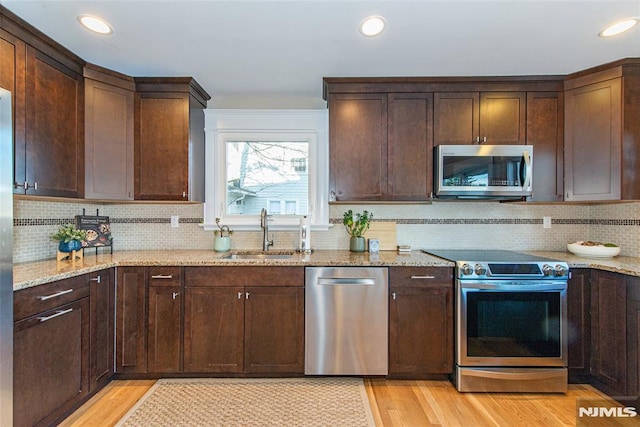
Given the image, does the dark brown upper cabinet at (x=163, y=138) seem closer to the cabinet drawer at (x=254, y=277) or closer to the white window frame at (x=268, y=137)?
the white window frame at (x=268, y=137)

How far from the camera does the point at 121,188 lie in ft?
8.38

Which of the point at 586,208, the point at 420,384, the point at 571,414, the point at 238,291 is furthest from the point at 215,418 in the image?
the point at 586,208

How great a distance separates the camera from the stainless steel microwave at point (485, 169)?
8.27 feet

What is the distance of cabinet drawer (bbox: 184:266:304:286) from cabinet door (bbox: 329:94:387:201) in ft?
2.56

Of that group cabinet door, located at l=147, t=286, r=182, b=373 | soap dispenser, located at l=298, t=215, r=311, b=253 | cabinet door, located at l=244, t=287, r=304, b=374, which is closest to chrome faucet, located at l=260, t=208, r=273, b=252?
soap dispenser, located at l=298, t=215, r=311, b=253

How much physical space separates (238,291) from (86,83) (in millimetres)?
1931

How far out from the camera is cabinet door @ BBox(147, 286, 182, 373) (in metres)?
2.33

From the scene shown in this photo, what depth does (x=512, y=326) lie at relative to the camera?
2.24 m

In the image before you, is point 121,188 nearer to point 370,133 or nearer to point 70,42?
point 70,42

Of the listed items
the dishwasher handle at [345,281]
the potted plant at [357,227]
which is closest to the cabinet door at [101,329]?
the dishwasher handle at [345,281]

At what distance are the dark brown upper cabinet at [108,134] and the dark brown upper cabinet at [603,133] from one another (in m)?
3.58

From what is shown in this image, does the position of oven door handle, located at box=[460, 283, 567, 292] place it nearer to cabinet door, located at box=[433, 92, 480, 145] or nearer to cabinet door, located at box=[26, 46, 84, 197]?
cabinet door, located at box=[433, 92, 480, 145]

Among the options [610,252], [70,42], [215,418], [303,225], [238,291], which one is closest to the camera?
[215,418]

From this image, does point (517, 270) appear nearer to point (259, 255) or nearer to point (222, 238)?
point (259, 255)
